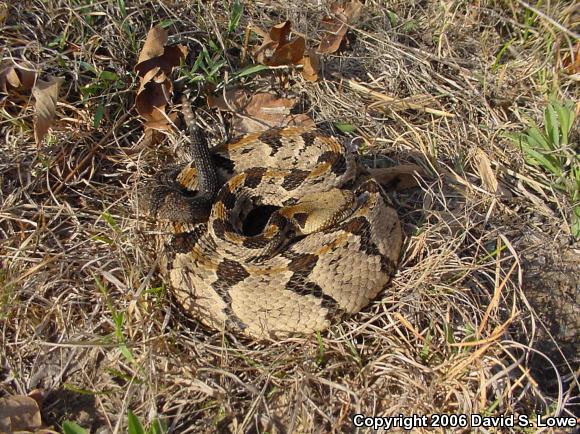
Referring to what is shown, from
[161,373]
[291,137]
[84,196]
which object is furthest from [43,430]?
[291,137]

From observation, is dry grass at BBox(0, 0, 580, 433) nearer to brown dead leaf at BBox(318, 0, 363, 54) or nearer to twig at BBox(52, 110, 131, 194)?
twig at BBox(52, 110, 131, 194)

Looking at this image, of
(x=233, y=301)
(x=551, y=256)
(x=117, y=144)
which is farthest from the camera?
(x=117, y=144)

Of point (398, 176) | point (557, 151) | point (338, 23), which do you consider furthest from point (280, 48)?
point (557, 151)

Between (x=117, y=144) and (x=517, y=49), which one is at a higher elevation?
(x=517, y=49)

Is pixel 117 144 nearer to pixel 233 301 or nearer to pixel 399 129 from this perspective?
pixel 233 301

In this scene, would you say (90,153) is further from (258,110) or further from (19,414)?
(19,414)

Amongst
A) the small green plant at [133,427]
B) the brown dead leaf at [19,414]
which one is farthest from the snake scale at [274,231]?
the brown dead leaf at [19,414]

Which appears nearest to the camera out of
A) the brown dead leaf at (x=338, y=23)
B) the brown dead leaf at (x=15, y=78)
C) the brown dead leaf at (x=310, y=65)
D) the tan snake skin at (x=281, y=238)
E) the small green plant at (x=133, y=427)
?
the small green plant at (x=133, y=427)

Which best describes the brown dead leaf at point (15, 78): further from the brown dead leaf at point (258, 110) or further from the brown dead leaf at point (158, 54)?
the brown dead leaf at point (258, 110)
